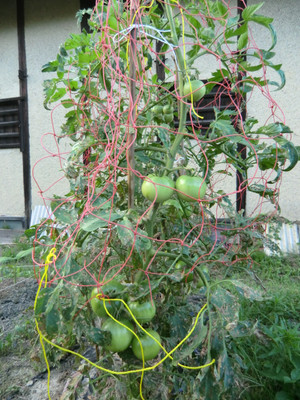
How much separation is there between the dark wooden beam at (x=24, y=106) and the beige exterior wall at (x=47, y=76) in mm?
61

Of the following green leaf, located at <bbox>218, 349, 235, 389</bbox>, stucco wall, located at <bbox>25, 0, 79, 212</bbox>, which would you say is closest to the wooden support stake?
green leaf, located at <bbox>218, 349, 235, 389</bbox>

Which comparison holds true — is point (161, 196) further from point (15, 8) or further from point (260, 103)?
point (15, 8)

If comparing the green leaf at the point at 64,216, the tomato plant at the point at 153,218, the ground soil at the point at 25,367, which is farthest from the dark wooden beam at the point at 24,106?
the green leaf at the point at 64,216

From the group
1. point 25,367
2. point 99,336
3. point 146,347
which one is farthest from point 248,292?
point 25,367

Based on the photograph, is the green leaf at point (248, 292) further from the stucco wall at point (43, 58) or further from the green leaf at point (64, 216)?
the stucco wall at point (43, 58)

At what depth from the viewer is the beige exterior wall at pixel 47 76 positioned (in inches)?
134

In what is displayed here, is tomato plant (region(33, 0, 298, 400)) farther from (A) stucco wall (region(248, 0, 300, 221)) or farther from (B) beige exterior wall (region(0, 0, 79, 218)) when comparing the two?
(B) beige exterior wall (region(0, 0, 79, 218))

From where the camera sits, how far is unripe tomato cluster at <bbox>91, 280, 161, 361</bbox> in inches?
36.7

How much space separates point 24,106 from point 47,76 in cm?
48

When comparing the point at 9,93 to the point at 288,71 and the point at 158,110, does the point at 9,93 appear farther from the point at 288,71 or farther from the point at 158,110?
the point at 158,110

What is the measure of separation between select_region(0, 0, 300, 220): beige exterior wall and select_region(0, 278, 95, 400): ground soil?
2.39 m

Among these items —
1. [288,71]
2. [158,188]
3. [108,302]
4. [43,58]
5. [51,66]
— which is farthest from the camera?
[43,58]

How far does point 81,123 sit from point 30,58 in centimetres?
340

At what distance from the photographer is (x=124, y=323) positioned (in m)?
0.96
